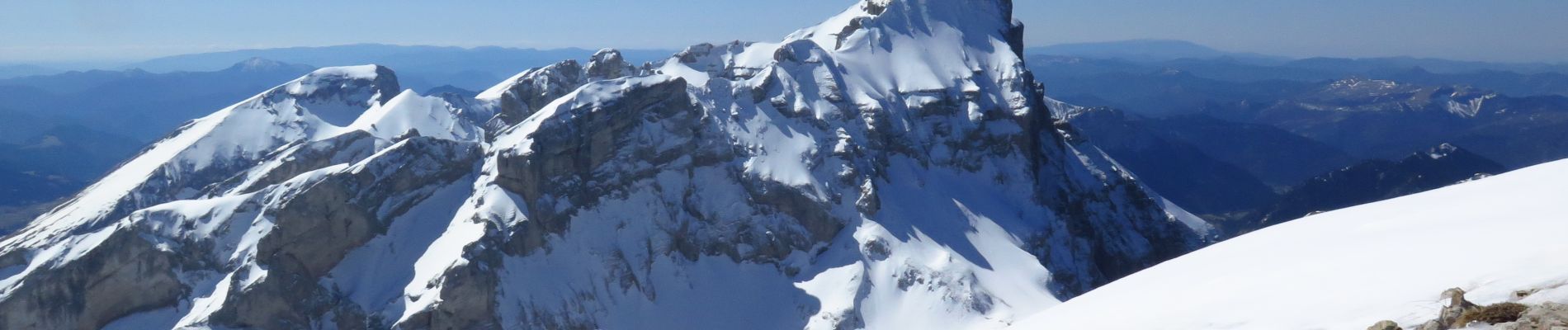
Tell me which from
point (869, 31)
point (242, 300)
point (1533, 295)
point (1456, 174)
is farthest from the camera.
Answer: point (1456, 174)

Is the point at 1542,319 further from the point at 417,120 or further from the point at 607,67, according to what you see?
the point at 417,120

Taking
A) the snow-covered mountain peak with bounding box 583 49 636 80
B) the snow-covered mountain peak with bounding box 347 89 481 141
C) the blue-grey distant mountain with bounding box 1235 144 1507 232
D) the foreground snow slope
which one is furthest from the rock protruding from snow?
the blue-grey distant mountain with bounding box 1235 144 1507 232

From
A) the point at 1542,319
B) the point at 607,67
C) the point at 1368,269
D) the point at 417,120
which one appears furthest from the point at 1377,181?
the point at 1542,319

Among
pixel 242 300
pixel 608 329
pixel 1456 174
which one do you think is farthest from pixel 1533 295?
pixel 1456 174

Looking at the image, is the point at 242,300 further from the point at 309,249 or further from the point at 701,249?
the point at 701,249

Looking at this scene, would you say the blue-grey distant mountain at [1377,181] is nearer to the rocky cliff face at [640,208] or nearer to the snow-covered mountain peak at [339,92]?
the rocky cliff face at [640,208]

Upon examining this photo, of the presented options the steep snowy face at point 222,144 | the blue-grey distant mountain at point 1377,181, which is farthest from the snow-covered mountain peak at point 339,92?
the blue-grey distant mountain at point 1377,181
